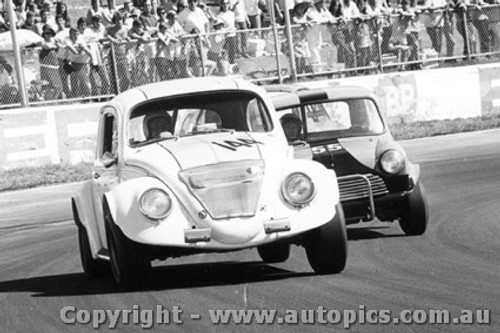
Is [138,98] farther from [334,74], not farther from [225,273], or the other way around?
[334,74]

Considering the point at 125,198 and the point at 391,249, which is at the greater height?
the point at 125,198

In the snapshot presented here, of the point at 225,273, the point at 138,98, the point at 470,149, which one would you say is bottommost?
the point at 470,149

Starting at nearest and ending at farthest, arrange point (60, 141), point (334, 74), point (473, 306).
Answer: point (473, 306)
point (60, 141)
point (334, 74)

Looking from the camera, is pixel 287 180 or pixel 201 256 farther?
pixel 201 256

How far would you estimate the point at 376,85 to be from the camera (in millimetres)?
24156

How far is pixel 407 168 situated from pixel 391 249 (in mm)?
1123

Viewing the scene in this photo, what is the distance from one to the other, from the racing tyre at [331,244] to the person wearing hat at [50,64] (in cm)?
1259

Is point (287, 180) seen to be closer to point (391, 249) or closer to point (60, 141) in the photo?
point (391, 249)

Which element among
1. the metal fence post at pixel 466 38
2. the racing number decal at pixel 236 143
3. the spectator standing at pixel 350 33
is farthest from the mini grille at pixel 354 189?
the metal fence post at pixel 466 38

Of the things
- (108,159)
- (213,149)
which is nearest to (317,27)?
(108,159)

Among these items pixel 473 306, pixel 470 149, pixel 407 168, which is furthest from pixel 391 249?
pixel 470 149

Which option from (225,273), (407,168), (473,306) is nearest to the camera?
(473,306)

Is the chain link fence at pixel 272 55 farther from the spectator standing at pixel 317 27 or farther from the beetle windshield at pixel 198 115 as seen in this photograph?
the beetle windshield at pixel 198 115

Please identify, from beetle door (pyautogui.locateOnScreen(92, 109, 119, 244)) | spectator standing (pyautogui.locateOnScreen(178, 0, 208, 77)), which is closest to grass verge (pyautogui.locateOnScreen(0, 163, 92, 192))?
spectator standing (pyautogui.locateOnScreen(178, 0, 208, 77))
